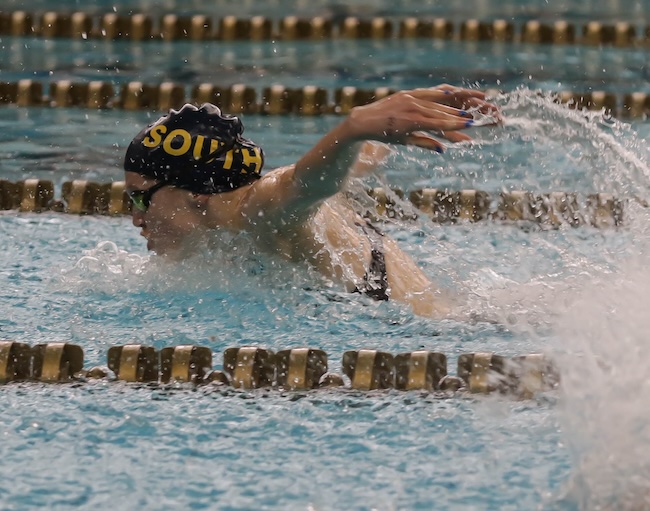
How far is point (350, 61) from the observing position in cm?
619

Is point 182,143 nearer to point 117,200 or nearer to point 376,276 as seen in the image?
point 376,276

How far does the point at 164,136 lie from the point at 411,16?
4052 millimetres

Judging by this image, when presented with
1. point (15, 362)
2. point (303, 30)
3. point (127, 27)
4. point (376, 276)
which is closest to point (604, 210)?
point (376, 276)

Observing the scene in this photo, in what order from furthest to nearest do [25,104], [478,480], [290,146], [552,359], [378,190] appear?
[25,104]
[290,146]
[378,190]
[552,359]
[478,480]

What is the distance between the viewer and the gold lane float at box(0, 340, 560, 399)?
260cm

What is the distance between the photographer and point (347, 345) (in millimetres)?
2932

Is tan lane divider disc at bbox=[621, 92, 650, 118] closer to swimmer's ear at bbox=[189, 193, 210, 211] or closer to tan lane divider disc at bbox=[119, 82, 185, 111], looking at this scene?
tan lane divider disc at bbox=[119, 82, 185, 111]

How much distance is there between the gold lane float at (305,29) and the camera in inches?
252

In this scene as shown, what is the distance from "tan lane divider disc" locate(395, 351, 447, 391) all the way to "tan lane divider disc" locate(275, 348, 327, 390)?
0.17 m

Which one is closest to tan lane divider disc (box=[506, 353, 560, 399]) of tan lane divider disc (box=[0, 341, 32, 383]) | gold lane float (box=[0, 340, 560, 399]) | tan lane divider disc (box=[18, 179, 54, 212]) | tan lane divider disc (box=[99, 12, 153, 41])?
gold lane float (box=[0, 340, 560, 399])

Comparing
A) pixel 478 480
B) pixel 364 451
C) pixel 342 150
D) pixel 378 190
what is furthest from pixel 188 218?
pixel 378 190

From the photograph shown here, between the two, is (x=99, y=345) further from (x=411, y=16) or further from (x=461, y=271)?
(x=411, y=16)

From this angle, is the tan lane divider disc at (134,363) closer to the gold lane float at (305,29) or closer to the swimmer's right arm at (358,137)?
the swimmer's right arm at (358,137)

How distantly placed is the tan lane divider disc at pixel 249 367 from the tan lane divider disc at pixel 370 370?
17cm
